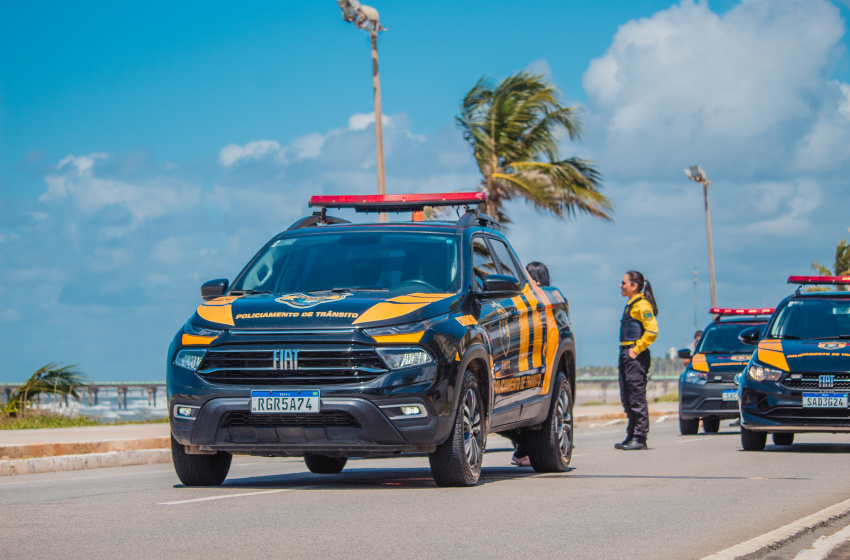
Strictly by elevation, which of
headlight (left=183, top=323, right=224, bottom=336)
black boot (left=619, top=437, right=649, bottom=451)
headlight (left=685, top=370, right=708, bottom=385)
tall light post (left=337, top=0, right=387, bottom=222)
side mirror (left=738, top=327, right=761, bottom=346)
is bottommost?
black boot (left=619, top=437, right=649, bottom=451)

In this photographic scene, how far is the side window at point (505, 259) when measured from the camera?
10.6 m

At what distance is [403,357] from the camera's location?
816 cm

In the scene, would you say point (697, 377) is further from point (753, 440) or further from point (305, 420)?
point (305, 420)

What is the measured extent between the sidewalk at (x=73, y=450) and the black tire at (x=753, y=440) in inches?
270

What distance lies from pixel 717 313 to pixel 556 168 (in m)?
6.48

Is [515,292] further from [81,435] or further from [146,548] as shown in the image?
[81,435]

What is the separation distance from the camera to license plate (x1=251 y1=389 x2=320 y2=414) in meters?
8.02

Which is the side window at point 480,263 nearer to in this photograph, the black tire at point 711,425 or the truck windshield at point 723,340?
the truck windshield at point 723,340

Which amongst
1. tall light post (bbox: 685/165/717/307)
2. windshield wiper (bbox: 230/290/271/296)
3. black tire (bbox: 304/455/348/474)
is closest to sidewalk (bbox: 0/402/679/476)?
black tire (bbox: 304/455/348/474)

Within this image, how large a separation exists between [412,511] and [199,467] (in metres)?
2.17

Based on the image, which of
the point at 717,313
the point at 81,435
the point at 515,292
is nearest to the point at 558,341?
the point at 515,292

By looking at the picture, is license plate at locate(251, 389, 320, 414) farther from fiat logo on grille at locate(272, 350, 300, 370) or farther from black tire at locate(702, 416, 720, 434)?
black tire at locate(702, 416, 720, 434)

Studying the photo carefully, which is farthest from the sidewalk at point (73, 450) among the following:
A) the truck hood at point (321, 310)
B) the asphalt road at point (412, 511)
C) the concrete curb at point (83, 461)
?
the truck hood at point (321, 310)

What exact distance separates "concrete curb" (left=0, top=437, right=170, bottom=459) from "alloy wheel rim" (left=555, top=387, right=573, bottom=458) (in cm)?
564
